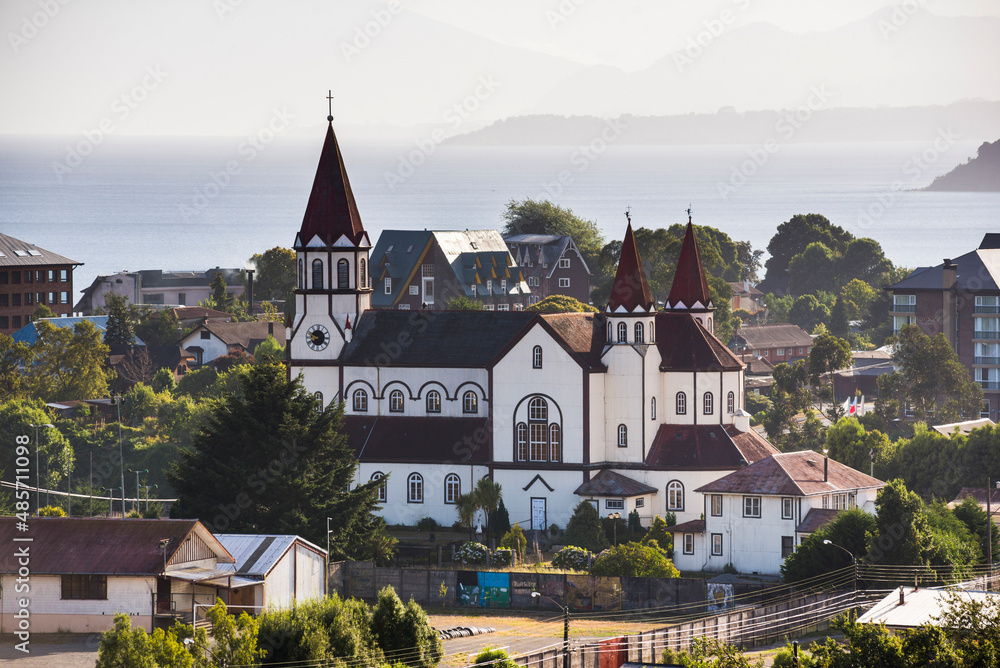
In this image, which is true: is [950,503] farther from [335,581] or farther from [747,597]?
[335,581]

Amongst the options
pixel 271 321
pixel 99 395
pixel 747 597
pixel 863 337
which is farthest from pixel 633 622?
pixel 863 337

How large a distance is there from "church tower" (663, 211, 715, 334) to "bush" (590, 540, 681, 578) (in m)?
21.5

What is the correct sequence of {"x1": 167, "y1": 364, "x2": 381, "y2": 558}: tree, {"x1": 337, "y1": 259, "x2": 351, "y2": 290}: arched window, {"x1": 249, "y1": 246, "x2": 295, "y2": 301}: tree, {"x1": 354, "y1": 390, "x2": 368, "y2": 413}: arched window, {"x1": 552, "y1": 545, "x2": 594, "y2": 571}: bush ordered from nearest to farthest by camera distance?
1. {"x1": 167, "y1": 364, "x2": 381, "y2": 558}: tree
2. {"x1": 552, "y1": 545, "x2": 594, "y2": 571}: bush
3. {"x1": 354, "y1": 390, "x2": 368, "y2": 413}: arched window
4. {"x1": 337, "y1": 259, "x2": 351, "y2": 290}: arched window
5. {"x1": 249, "y1": 246, "x2": 295, "y2": 301}: tree

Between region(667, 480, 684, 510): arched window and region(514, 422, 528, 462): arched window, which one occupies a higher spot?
region(514, 422, 528, 462): arched window

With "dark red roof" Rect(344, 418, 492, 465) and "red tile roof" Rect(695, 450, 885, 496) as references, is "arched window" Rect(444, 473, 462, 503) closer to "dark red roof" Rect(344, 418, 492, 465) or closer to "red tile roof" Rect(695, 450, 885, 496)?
"dark red roof" Rect(344, 418, 492, 465)

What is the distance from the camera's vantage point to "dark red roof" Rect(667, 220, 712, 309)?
91312 mm

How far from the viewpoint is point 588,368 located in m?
80.9

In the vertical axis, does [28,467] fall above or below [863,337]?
below

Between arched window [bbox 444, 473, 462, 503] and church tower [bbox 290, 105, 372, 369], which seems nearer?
arched window [bbox 444, 473, 462, 503]

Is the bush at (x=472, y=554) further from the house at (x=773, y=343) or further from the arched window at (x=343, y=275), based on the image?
the house at (x=773, y=343)

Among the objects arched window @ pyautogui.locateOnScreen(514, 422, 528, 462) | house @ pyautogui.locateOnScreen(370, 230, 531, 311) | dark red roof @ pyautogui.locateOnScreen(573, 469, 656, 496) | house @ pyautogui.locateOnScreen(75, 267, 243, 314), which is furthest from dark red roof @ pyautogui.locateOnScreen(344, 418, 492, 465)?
house @ pyautogui.locateOnScreen(75, 267, 243, 314)

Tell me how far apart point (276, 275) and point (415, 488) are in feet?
238

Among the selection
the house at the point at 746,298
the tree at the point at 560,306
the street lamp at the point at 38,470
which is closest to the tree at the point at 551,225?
the house at the point at 746,298

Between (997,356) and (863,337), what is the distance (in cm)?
4010
